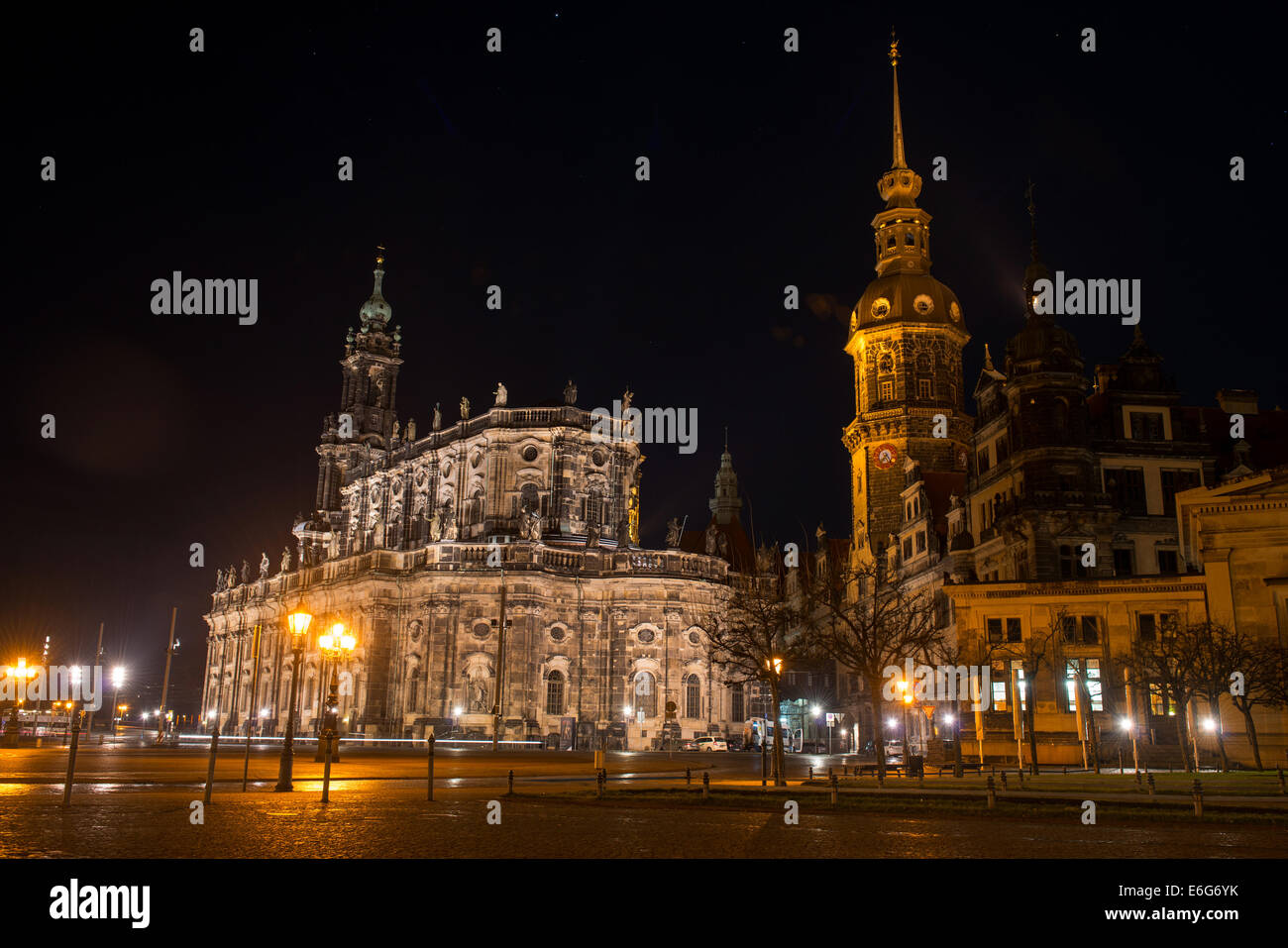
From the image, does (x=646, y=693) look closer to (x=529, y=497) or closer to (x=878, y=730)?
(x=529, y=497)

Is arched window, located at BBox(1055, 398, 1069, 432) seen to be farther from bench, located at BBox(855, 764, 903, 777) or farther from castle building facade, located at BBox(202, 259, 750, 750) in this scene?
castle building facade, located at BBox(202, 259, 750, 750)

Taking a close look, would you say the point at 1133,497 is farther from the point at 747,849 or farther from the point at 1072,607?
the point at 747,849

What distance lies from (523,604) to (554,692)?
6559mm

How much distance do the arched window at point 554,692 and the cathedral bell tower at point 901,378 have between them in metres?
23.1

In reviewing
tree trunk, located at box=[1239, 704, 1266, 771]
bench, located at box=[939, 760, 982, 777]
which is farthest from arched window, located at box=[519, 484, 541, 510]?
tree trunk, located at box=[1239, 704, 1266, 771]

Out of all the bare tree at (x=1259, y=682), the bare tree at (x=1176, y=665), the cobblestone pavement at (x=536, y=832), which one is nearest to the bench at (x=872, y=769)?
the bare tree at (x=1176, y=665)

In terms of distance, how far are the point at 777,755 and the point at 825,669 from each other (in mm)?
47268

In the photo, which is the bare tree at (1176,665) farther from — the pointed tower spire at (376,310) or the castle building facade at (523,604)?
the pointed tower spire at (376,310)

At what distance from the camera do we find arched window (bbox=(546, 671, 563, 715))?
68.8m

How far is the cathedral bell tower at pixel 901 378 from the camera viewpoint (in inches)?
2854

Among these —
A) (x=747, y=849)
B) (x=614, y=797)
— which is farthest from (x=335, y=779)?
(x=747, y=849)

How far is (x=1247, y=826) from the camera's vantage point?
1748cm
